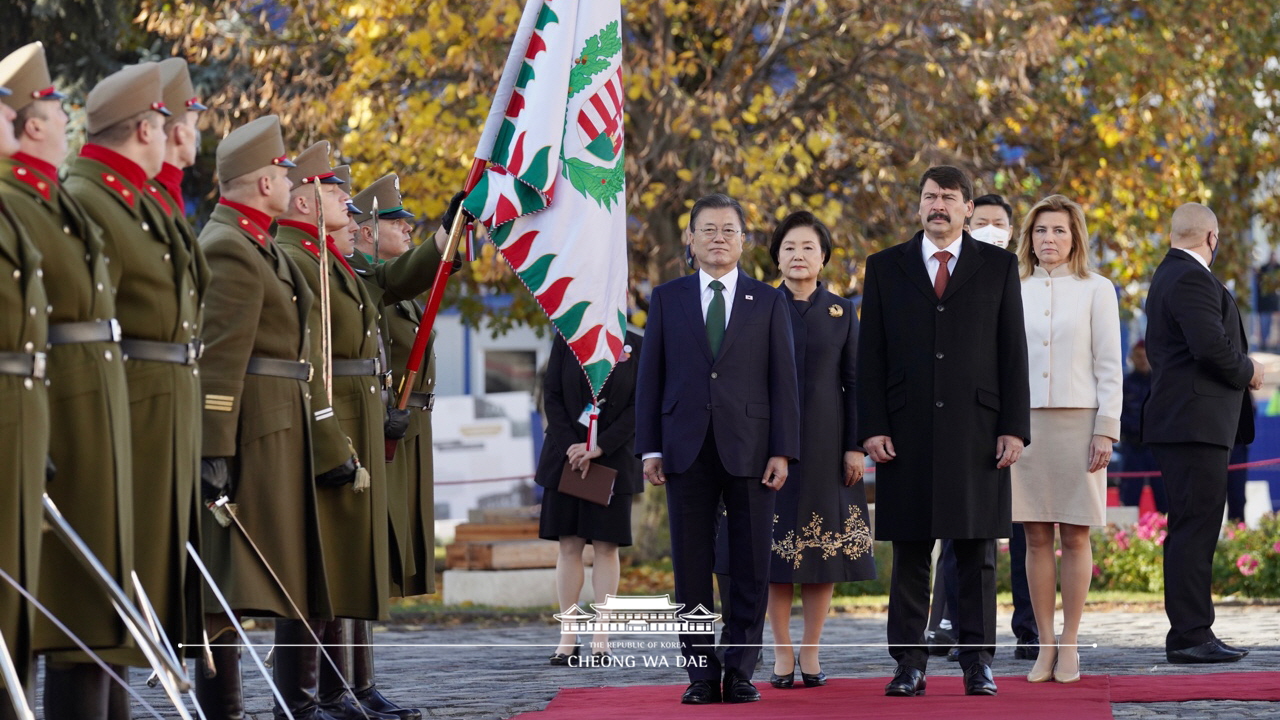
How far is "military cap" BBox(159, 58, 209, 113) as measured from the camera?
6.34 m

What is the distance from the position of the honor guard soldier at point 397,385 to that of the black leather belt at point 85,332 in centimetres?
268

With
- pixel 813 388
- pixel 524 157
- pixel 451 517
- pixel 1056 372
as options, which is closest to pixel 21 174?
pixel 524 157

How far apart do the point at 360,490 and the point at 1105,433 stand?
3487 mm

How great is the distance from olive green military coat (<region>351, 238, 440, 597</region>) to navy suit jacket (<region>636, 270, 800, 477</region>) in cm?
110

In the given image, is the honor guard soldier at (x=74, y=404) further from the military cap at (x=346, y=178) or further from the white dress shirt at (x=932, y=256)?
the white dress shirt at (x=932, y=256)

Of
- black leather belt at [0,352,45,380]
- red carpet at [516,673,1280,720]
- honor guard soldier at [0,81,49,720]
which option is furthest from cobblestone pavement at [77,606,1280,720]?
black leather belt at [0,352,45,380]

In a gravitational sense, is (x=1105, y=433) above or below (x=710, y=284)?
below

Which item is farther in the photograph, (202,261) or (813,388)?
(813,388)

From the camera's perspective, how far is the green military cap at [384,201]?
9164 millimetres

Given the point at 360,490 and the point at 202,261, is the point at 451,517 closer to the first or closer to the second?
the point at 360,490

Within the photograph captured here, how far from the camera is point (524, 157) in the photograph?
844cm

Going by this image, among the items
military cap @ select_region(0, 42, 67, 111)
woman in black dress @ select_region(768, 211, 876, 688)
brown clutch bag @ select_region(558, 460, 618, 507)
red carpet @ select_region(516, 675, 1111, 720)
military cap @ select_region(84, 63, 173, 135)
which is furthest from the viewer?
brown clutch bag @ select_region(558, 460, 618, 507)

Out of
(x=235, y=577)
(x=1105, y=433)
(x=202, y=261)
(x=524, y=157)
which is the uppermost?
(x=524, y=157)

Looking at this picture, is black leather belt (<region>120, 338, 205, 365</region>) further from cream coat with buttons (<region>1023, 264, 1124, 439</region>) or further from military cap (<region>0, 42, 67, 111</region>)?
cream coat with buttons (<region>1023, 264, 1124, 439</region>)
